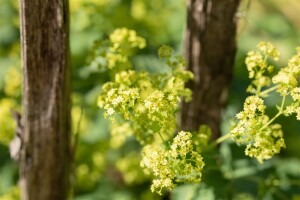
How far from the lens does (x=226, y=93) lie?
2279mm

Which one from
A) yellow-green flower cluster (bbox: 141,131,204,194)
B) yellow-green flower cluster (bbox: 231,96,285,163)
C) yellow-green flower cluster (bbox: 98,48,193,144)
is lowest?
yellow-green flower cluster (bbox: 141,131,204,194)

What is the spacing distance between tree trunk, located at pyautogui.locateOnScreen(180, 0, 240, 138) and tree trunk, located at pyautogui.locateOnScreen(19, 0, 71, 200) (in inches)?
22.3

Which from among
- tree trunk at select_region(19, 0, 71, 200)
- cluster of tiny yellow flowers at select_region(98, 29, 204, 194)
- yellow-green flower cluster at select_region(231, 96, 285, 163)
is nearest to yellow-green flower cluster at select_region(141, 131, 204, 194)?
cluster of tiny yellow flowers at select_region(98, 29, 204, 194)

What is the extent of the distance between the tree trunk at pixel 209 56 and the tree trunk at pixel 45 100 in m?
0.57

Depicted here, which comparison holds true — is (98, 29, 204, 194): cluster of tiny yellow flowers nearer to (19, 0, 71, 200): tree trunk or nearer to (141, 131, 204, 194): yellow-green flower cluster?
(141, 131, 204, 194): yellow-green flower cluster

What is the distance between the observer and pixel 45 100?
2.04m

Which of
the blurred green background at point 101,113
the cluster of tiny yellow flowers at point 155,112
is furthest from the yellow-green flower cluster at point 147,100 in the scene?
the blurred green background at point 101,113

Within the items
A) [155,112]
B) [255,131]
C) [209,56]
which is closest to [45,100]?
[155,112]

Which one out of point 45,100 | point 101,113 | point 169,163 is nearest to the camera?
point 169,163

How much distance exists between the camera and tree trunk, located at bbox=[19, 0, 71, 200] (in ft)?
5.82

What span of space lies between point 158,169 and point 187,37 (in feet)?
2.51

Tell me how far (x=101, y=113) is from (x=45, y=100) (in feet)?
3.34

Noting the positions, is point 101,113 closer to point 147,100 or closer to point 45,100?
point 45,100

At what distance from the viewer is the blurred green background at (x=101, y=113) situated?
2492 mm
